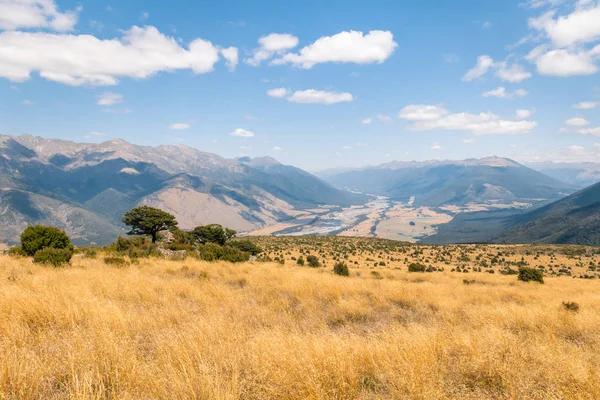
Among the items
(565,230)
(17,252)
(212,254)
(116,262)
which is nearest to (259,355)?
(116,262)

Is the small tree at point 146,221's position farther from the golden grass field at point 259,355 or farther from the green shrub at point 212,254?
the golden grass field at point 259,355

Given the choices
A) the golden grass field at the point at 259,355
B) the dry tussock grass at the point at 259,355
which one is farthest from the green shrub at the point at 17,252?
the dry tussock grass at the point at 259,355

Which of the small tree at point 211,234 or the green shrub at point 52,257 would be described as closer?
the green shrub at point 52,257

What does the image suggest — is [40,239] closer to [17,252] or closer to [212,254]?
[17,252]

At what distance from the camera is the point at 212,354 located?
4.58 meters

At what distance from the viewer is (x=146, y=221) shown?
115 feet

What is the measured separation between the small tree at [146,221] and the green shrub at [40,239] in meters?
15.9

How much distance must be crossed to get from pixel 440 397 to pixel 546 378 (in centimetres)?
208

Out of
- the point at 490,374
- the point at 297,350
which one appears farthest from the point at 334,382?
the point at 490,374

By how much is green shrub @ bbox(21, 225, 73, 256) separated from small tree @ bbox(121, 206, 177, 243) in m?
15.9

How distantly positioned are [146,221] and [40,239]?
17.3 m

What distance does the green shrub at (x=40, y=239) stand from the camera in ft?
58.4

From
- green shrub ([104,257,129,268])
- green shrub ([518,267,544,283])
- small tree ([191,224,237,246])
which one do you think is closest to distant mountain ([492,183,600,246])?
green shrub ([518,267,544,283])

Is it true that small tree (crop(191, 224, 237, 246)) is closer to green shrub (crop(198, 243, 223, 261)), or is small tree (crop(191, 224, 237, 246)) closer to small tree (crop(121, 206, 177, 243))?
small tree (crop(121, 206, 177, 243))
